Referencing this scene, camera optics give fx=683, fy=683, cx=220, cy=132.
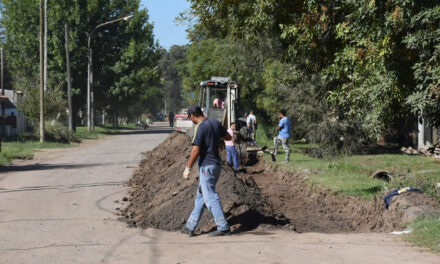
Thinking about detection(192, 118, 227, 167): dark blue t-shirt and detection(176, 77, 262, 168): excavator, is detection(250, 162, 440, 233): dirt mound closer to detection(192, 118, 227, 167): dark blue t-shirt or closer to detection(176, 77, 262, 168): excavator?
detection(192, 118, 227, 167): dark blue t-shirt

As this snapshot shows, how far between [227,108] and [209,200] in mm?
13488

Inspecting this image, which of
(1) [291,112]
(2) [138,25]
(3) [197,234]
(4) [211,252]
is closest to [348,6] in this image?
(3) [197,234]

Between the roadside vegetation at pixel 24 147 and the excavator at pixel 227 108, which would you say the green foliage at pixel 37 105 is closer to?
the roadside vegetation at pixel 24 147

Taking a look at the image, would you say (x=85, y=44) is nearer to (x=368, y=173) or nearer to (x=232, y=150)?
(x=232, y=150)

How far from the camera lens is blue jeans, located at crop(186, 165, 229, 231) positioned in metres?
9.99

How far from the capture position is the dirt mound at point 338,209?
11.3 m

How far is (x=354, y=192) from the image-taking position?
48.0 ft

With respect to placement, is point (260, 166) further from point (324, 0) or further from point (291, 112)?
point (324, 0)

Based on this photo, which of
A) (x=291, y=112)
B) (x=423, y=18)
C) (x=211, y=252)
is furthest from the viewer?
(x=291, y=112)

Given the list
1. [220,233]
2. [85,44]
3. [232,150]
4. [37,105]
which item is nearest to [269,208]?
[220,233]

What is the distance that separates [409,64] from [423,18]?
125 centimetres

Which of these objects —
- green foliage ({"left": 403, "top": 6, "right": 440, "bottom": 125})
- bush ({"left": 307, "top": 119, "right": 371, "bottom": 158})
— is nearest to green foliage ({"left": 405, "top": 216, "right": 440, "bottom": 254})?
green foliage ({"left": 403, "top": 6, "right": 440, "bottom": 125})

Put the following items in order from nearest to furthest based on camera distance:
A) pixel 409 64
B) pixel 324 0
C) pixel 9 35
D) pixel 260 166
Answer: pixel 409 64 < pixel 324 0 < pixel 260 166 < pixel 9 35

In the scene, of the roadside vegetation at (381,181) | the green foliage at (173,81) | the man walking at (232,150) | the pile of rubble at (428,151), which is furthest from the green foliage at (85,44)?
the green foliage at (173,81)
